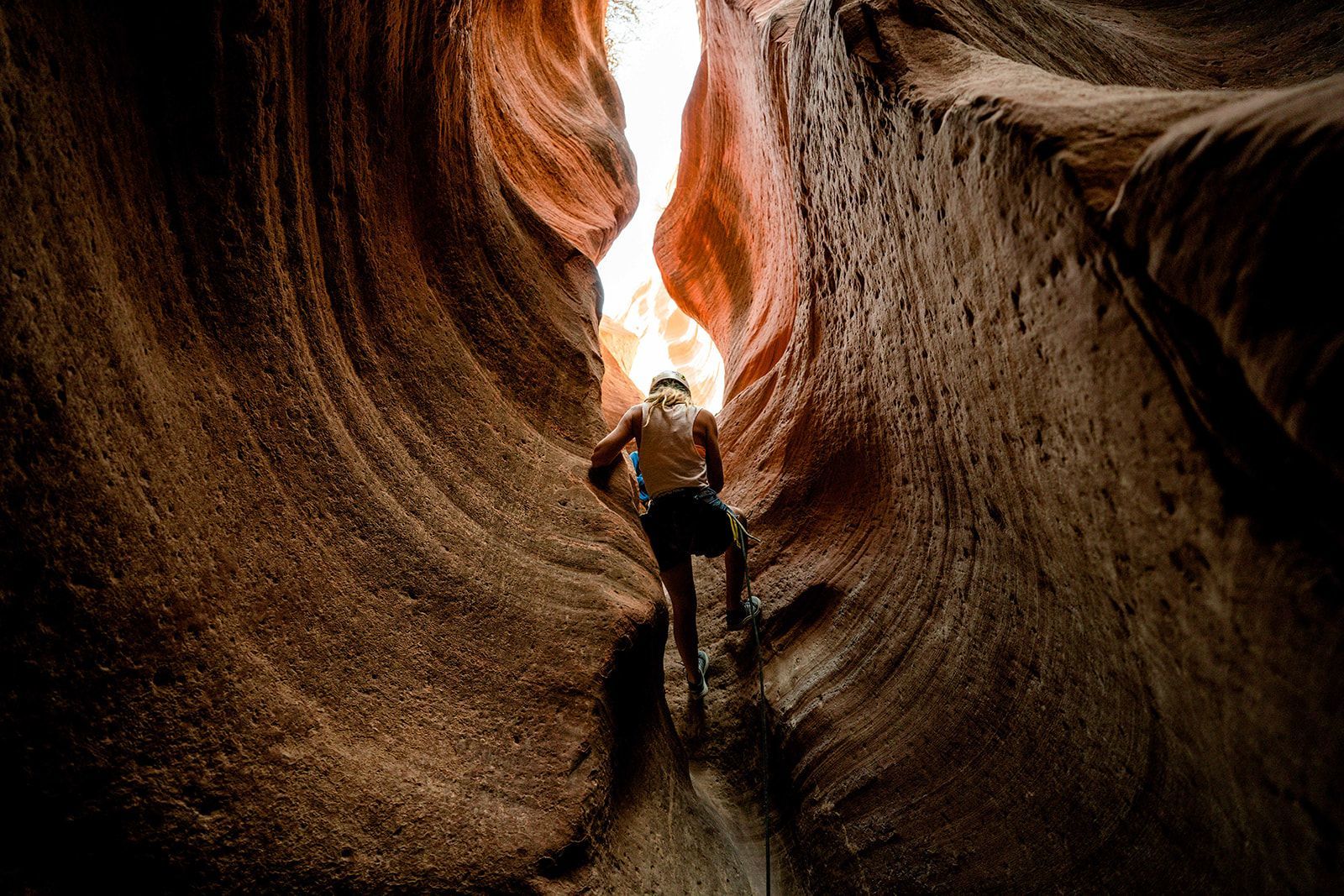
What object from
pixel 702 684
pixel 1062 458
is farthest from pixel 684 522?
pixel 1062 458

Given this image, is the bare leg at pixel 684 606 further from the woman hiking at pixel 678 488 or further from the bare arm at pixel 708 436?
the bare arm at pixel 708 436

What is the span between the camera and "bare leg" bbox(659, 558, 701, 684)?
3723 millimetres

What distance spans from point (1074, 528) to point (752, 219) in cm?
691

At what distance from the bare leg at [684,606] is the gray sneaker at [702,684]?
14 cm

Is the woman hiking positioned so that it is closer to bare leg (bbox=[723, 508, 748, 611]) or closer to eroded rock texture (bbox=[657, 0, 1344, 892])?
bare leg (bbox=[723, 508, 748, 611])

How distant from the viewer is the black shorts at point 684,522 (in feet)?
11.8

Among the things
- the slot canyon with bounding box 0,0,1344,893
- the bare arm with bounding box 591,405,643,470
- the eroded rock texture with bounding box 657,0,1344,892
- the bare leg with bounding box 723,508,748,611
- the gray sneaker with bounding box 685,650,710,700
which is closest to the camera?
the eroded rock texture with bounding box 657,0,1344,892

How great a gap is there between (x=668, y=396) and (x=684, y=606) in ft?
4.81

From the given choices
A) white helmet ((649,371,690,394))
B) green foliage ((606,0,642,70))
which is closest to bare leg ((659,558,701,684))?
white helmet ((649,371,690,394))

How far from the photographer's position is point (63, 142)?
1.60 meters

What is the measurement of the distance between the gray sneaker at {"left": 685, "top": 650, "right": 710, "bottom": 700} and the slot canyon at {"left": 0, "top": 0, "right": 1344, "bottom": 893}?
143mm

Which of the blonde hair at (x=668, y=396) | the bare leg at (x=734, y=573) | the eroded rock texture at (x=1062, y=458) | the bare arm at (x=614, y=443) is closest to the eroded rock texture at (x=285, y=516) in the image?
the bare arm at (x=614, y=443)

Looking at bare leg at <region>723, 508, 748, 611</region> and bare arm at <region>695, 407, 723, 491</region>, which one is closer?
bare arm at <region>695, 407, 723, 491</region>

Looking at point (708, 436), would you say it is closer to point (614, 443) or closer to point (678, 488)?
point (678, 488)
